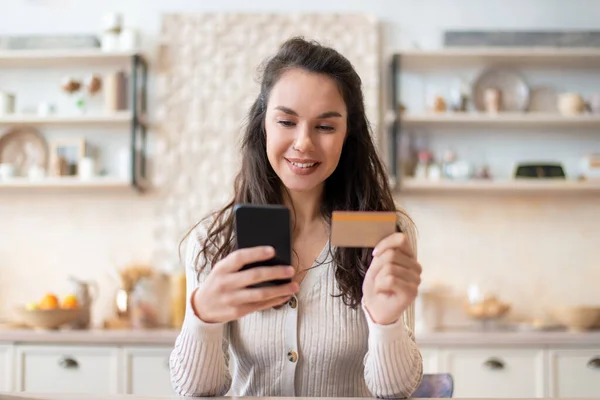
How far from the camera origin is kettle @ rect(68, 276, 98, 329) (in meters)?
3.29

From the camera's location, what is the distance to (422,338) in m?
3.06

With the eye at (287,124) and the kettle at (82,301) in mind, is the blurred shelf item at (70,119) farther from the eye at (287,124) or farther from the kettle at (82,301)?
the eye at (287,124)

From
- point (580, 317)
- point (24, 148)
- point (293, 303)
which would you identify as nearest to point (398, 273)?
point (293, 303)

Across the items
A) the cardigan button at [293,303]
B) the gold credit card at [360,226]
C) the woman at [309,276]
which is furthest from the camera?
the cardigan button at [293,303]

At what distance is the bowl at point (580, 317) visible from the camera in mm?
3178

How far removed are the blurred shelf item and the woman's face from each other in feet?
6.98

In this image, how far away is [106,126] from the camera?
3.68m

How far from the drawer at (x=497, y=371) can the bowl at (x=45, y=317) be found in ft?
5.53

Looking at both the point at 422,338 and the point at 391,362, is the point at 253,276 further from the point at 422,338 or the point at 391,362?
the point at 422,338

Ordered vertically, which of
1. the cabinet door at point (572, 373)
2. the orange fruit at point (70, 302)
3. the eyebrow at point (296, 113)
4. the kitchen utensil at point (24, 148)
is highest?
the kitchen utensil at point (24, 148)

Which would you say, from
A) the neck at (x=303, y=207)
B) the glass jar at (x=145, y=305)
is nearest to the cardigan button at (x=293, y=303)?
the neck at (x=303, y=207)

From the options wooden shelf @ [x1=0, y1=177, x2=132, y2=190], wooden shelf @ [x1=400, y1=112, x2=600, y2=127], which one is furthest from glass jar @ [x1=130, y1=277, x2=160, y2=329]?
wooden shelf @ [x1=400, y1=112, x2=600, y2=127]

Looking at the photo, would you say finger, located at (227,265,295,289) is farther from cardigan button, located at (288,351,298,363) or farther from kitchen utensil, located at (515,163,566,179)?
kitchen utensil, located at (515,163,566,179)

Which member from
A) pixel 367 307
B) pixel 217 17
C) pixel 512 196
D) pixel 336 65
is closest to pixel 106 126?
pixel 217 17
